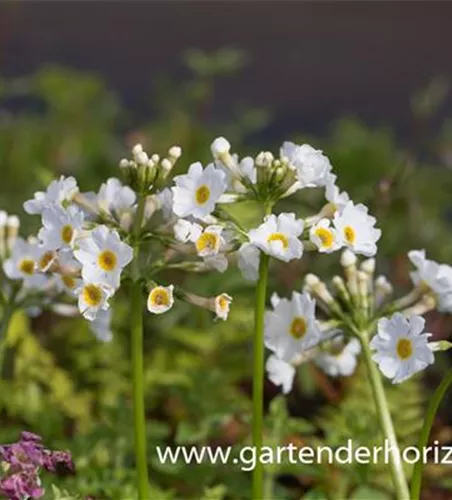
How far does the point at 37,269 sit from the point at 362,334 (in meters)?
0.37

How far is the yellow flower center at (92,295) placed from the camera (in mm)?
1297

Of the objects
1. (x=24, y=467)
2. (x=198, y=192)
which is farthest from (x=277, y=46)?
(x=24, y=467)

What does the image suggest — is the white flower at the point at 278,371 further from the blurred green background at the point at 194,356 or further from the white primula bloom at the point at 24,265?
the white primula bloom at the point at 24,265

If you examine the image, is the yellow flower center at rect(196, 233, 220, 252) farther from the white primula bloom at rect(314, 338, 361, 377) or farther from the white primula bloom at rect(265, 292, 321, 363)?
the white primula bloom at rect(314, 338, 361, 377)

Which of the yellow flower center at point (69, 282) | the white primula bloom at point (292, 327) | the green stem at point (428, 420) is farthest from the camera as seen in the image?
the yellow flower center at point (69, 282)

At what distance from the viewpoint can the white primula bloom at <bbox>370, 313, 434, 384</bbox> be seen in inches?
51.3

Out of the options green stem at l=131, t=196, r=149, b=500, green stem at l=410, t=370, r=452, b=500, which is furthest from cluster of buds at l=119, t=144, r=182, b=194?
green stem at l=410, t=370, r=452, b=500

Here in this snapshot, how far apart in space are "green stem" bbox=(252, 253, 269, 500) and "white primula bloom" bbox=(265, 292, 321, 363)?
0.06 meters

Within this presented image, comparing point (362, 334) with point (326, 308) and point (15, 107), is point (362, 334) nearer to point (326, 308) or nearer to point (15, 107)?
point (326, 308)

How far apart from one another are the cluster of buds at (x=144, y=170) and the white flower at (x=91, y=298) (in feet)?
0.42

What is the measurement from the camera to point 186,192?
133 centimetres

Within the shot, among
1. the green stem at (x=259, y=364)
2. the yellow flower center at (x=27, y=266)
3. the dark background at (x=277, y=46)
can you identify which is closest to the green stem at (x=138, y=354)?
the green stem at (x=259, y=364)

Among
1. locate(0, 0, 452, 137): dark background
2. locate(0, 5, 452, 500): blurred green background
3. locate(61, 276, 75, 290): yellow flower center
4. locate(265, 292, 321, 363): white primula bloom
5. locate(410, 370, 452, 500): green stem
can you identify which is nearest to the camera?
locate(410, 370, 452, 500): green stem

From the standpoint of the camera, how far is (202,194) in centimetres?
132
